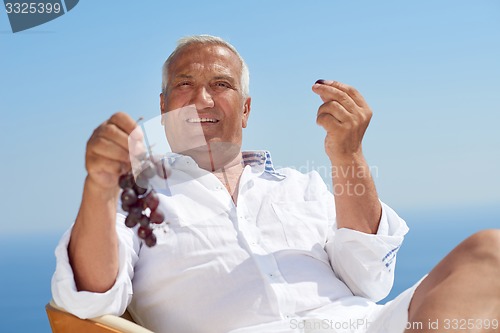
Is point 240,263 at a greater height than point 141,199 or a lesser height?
lesser

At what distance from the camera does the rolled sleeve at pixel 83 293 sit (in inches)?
73.0

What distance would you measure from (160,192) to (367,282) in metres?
0.85

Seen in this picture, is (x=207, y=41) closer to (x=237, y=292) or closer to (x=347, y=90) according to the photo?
(x=347, y=90)

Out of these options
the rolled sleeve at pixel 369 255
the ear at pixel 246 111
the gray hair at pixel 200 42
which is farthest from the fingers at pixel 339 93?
the ear at pixel 246 111

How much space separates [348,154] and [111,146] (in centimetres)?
106

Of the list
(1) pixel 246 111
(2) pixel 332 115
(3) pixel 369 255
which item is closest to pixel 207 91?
(1) pixel 246 111

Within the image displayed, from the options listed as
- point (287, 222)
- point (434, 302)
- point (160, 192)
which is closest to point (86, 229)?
point (160, 192)

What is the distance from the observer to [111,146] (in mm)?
1468

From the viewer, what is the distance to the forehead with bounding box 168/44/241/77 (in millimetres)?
2691

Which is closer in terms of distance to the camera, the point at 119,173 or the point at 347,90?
the point at 119,173

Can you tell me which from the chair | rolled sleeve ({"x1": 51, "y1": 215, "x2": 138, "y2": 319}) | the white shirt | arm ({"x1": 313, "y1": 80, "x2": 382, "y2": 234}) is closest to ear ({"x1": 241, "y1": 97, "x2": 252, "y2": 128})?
the white shirt

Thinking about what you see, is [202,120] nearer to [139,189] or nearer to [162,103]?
[162,103]

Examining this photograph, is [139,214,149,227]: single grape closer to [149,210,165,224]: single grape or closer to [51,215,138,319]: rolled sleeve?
[149,210,165,224]: single grape

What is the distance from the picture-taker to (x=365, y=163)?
232 centimetres
